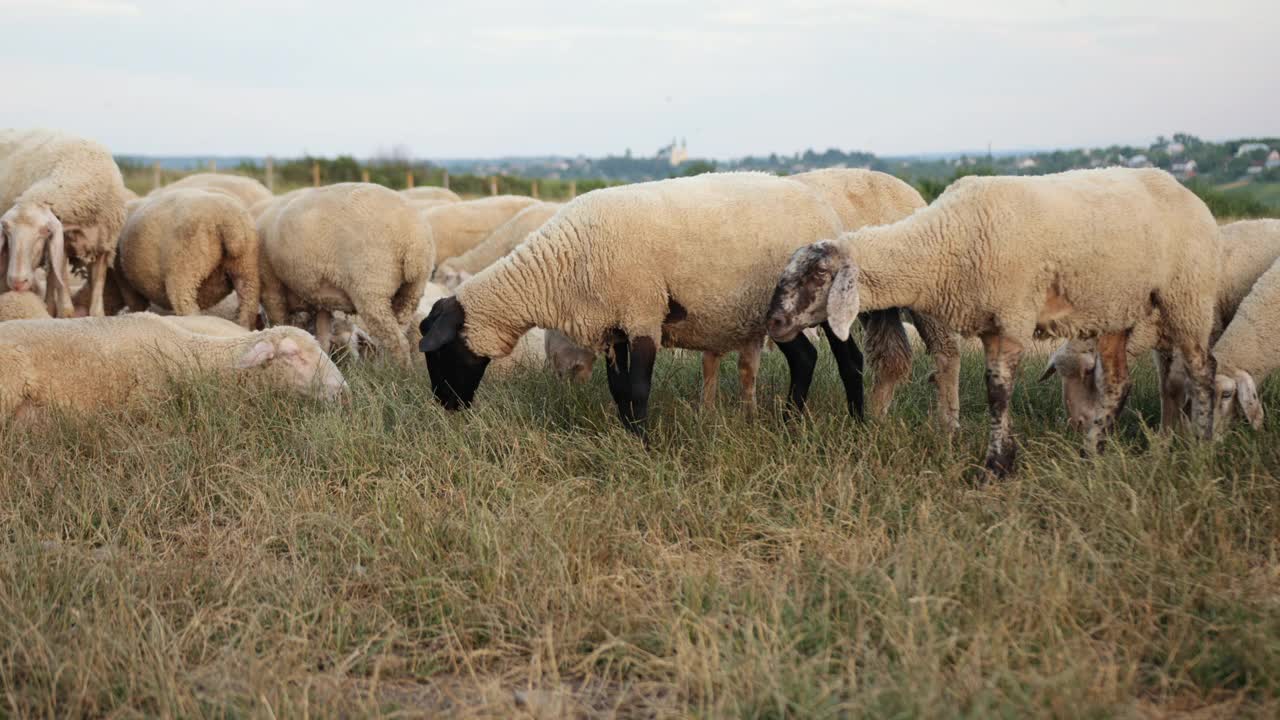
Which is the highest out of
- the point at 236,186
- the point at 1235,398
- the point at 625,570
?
the point at 236,186

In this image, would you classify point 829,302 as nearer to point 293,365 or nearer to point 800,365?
point 800,365

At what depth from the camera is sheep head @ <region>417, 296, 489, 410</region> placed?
645 centimetres

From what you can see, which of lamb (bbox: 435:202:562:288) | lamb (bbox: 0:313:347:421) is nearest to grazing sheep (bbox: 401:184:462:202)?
lamb (bbox: 435:202:562:288)

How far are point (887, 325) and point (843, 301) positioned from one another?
4.50ft

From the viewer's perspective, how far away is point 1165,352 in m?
6.27

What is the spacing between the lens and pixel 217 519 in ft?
17.6

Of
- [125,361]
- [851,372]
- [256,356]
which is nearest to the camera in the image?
[851,372]

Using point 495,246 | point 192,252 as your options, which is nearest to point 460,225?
point 495,246

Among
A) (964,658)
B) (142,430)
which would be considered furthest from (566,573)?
(142,430)

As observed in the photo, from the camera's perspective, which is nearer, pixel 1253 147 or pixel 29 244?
pixel 29 244

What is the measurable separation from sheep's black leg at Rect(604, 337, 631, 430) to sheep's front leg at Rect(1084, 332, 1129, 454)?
7.87ft

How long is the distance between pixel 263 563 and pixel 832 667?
225cm

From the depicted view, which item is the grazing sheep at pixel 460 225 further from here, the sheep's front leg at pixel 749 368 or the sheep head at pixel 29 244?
the sheep's front leg at pixel 749 368

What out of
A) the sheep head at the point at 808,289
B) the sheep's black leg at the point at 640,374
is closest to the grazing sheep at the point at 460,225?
the sheep's black leg at the point at 640,374
